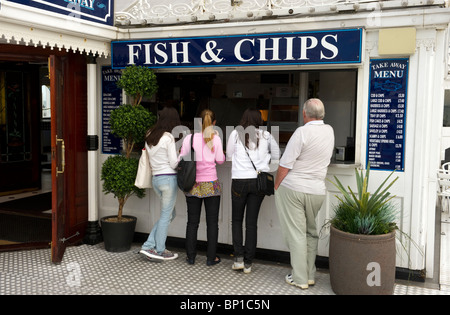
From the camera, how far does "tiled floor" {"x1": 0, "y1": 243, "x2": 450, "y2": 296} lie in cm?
422


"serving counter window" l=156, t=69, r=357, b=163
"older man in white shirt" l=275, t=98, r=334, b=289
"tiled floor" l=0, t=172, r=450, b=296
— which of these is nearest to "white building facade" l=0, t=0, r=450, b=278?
"tiled floor" l=0, t=172, r=450, b=296

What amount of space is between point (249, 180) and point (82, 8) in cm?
253

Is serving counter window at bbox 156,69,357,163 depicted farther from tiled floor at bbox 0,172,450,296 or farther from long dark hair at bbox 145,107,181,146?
tiled floor at bbox 0,172,450,296

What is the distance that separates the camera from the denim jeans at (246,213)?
4.55 m

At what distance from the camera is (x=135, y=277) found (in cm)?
455

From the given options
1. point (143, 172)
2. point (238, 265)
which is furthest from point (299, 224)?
point (143, 172)

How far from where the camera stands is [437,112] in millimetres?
4348

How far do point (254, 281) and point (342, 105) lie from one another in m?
3.00

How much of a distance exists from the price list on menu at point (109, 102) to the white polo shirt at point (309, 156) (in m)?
2.54

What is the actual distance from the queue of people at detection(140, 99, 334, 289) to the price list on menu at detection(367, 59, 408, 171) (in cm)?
67

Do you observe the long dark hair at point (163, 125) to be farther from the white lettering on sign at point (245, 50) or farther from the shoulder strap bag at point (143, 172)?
the white lettering on sign at point (245, 50)

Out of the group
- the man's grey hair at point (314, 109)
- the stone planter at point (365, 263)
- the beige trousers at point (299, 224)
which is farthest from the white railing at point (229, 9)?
the stone planter at point (365, 263)
